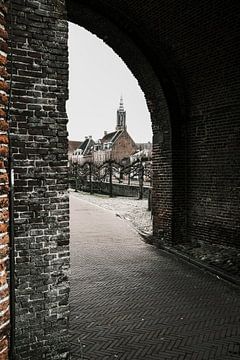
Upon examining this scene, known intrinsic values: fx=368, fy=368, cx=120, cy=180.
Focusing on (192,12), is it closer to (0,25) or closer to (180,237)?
(180,237)

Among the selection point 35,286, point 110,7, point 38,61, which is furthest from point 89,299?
point 110,7

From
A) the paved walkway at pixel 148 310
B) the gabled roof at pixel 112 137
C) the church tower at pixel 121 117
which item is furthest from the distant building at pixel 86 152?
the paved walkway at pixel 148 310

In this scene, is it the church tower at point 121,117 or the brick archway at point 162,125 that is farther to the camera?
the church tower at point 121,117

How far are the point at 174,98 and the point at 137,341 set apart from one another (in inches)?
290

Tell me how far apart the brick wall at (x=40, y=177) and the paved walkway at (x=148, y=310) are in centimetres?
78

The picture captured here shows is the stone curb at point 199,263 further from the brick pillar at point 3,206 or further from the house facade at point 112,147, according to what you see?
the house facade at point 112,147

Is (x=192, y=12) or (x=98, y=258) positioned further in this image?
(x=98, y=258)

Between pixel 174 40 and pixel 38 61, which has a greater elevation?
pixel 174 40

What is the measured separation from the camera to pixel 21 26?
408cm

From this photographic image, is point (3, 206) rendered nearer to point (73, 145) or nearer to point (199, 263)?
point (199, 263)

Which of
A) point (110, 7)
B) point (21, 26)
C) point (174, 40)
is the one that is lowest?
point (21, 26)

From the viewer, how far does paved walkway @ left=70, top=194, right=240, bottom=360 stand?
187 inches

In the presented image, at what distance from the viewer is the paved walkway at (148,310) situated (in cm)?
474

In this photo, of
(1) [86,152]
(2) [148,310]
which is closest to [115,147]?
(1) [86,152]
